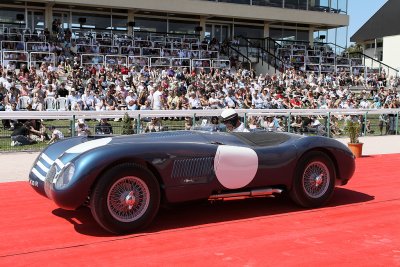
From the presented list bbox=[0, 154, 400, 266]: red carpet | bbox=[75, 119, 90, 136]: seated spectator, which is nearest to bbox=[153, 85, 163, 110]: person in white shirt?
bbox=[75, 119, 90, 136]: seated spectator

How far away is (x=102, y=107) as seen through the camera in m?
16.8

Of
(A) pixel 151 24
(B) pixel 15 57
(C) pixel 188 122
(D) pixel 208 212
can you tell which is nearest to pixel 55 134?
(C) pixel 188 122

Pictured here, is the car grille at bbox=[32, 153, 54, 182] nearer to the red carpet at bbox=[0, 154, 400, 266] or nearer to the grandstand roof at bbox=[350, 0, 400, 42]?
the red carpet at bbox=[0, 154, 400, 266]

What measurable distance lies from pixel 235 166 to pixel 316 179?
137 centimetres

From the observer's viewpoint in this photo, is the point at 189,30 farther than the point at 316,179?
Yes

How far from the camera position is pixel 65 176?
534 centimetres

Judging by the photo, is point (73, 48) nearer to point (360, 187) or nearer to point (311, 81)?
point (311, 81)

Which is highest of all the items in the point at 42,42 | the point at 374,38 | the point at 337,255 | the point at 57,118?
the point at 374,38

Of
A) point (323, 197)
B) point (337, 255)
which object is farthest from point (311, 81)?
point (337, 255)

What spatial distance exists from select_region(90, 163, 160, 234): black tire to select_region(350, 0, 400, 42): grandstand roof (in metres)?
47.3

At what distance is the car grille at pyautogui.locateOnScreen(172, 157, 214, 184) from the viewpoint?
5770 mm

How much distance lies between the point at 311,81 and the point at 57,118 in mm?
18138

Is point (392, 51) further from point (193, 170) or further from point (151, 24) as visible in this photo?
point (193, 170)

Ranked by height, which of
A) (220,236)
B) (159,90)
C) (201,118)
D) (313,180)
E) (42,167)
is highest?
(159,90)
